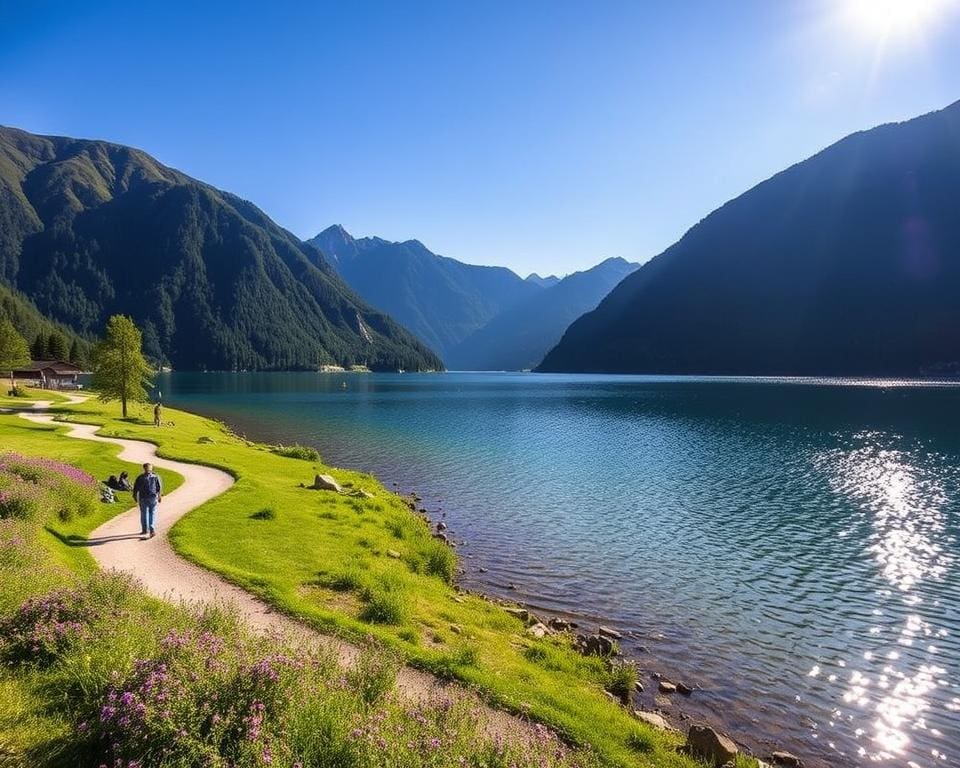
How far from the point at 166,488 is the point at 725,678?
30820 mm

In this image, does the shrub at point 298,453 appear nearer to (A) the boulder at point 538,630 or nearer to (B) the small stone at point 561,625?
(B) the small stone at point 561,625

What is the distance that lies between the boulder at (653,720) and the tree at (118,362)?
75.8 metres

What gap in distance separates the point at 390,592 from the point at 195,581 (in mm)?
6506

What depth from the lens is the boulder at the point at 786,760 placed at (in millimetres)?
14617

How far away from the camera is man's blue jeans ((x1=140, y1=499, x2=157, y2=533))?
23625mm

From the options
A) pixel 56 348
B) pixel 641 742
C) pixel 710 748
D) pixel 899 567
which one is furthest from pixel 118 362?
pixel 56 348

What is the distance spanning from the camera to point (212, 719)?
7844 millimetres

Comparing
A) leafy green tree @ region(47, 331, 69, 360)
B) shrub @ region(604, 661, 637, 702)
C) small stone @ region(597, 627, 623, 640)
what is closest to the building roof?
leafy green tree @ region(47, 331, 69, 360)

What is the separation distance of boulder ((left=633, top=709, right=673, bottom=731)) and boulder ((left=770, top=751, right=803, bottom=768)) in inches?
105

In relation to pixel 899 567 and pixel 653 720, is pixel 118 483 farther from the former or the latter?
pixel 899 567

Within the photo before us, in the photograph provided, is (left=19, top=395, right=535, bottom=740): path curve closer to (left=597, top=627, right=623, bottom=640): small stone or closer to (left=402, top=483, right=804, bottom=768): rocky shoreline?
(left=402, top=483, right=804, bottom=768): rocky shoreline

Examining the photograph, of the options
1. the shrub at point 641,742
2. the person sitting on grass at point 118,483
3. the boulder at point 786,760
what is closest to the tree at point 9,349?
the person sitting on grass at point 118,483

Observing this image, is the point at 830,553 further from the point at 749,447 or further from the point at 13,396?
the point at 13,396

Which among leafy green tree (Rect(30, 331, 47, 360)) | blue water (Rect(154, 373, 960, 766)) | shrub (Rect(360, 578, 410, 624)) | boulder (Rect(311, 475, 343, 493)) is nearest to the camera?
blue water (Rect(154, 373, 960, 766))
